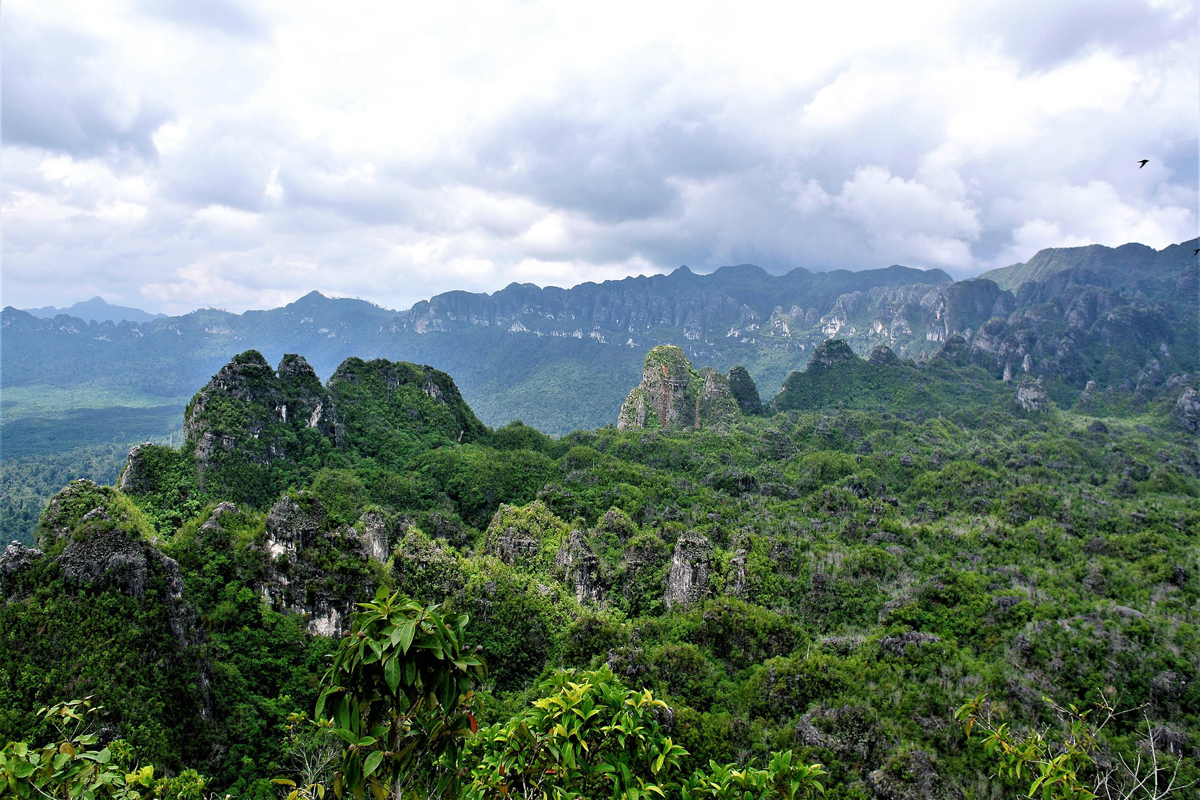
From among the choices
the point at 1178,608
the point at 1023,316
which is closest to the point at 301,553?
the point at 1178,608

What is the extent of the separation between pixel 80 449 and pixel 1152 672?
19538cm

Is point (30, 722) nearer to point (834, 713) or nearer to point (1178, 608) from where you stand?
point (834, 713)

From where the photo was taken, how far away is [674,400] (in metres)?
102

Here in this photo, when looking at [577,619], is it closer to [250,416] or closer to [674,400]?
[250,416]

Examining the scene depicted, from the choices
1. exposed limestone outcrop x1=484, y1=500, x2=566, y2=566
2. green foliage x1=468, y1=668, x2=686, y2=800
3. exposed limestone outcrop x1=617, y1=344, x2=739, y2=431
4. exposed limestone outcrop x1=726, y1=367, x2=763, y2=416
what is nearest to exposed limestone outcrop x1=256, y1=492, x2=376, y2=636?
exposed limestone outcrop x1=484, y1=500, x2=566, y2=566

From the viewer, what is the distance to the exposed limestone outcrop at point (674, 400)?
100 m

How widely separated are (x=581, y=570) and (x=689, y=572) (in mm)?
6917

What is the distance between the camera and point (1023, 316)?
480ft

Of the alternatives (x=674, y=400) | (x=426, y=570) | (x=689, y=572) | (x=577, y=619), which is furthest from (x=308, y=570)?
(x=674, y=400)

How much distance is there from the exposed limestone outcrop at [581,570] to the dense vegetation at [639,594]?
152mm

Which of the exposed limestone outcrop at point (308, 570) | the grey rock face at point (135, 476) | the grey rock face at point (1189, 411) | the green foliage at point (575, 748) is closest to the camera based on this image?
the green foliage at point (575, 748)

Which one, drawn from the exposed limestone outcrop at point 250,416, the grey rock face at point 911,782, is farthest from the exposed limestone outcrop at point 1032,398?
the exposed limestone outcrop at point 250,416

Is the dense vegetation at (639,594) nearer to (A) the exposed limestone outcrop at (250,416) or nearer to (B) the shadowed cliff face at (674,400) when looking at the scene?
(A) the exposed limestone outcrop at (250,416)

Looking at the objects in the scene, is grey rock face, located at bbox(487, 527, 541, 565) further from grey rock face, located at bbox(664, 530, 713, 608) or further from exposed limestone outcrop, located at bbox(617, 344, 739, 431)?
exposed limestone outcrop, located at bbox(617, 344, 739, 431)
